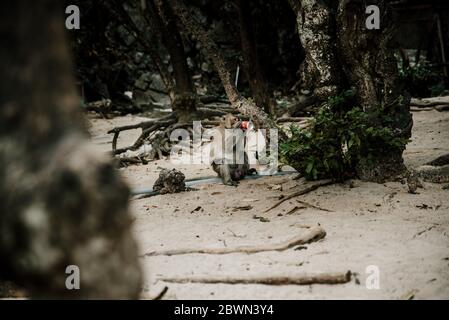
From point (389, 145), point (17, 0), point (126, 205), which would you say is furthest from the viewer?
point (389, 145)

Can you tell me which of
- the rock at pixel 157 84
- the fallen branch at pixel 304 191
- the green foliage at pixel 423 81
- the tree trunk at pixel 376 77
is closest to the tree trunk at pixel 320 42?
the tree trunk at pixel 376 77

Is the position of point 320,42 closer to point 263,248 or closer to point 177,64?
point 263,248

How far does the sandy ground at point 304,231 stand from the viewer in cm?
323

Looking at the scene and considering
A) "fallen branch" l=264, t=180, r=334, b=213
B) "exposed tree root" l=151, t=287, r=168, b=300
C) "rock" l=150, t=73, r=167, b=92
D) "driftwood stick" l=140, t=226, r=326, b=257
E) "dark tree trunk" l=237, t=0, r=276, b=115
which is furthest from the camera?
"rock" l=150, t=73, r=167, b=92

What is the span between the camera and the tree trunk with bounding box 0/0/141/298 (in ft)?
4.80

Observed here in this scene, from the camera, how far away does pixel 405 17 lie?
615 inches

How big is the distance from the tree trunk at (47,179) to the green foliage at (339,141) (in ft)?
14.8

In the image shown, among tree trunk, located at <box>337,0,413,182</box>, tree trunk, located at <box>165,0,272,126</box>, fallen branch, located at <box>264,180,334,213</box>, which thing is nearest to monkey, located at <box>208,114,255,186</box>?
tree trunk, located at <box>165,0,272,126</box>

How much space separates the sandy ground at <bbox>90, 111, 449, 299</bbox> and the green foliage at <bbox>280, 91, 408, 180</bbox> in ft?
0.99

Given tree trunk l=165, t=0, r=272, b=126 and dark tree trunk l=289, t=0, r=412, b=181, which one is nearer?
dark tree trunk l=289, t=0, r=412, b=181

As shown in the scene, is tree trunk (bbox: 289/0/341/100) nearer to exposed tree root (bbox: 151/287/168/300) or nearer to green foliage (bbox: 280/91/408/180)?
green foliage (bbox: 280/91/408/180)
